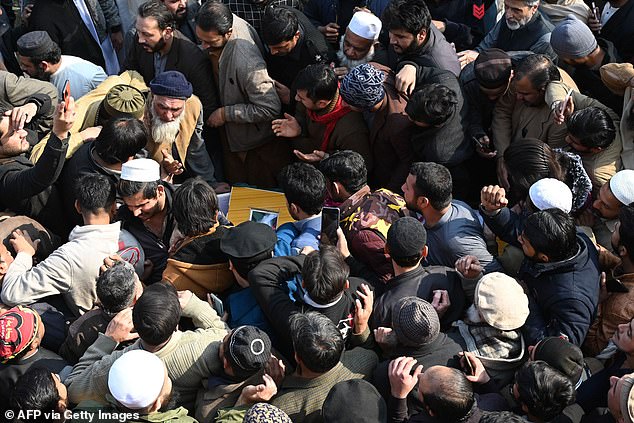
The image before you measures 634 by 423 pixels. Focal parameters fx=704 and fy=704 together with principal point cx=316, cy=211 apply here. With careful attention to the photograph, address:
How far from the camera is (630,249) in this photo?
12.4 feet

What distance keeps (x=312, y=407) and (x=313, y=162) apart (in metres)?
2.25

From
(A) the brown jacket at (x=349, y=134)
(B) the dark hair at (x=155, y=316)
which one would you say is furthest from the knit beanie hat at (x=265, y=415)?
(A) the brown jacket at (x=349, y=134)

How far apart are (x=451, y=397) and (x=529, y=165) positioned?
169 cm

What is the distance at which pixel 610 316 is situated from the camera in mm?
3779

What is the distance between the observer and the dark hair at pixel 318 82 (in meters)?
4.80

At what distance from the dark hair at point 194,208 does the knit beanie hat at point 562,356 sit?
1975mm

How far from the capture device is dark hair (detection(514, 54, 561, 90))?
4637 mm

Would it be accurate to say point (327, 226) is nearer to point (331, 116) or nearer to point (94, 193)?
point (331, 116)

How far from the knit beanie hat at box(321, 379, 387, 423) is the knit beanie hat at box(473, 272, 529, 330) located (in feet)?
2.30

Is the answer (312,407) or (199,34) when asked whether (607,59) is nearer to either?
(199,34)

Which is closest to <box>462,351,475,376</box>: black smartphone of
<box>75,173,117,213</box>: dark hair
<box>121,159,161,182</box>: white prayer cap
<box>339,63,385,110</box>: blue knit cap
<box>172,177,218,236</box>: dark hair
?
<box>172,177,218,236</box>: dark hair

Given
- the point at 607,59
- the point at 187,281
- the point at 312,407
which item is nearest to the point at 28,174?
the point at 187,281

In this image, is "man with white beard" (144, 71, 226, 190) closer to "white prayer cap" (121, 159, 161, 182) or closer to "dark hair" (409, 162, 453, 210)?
"white prayer cap" (121, 159, 161, 182)

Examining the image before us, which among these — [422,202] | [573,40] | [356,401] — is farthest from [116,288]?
[573,40]
